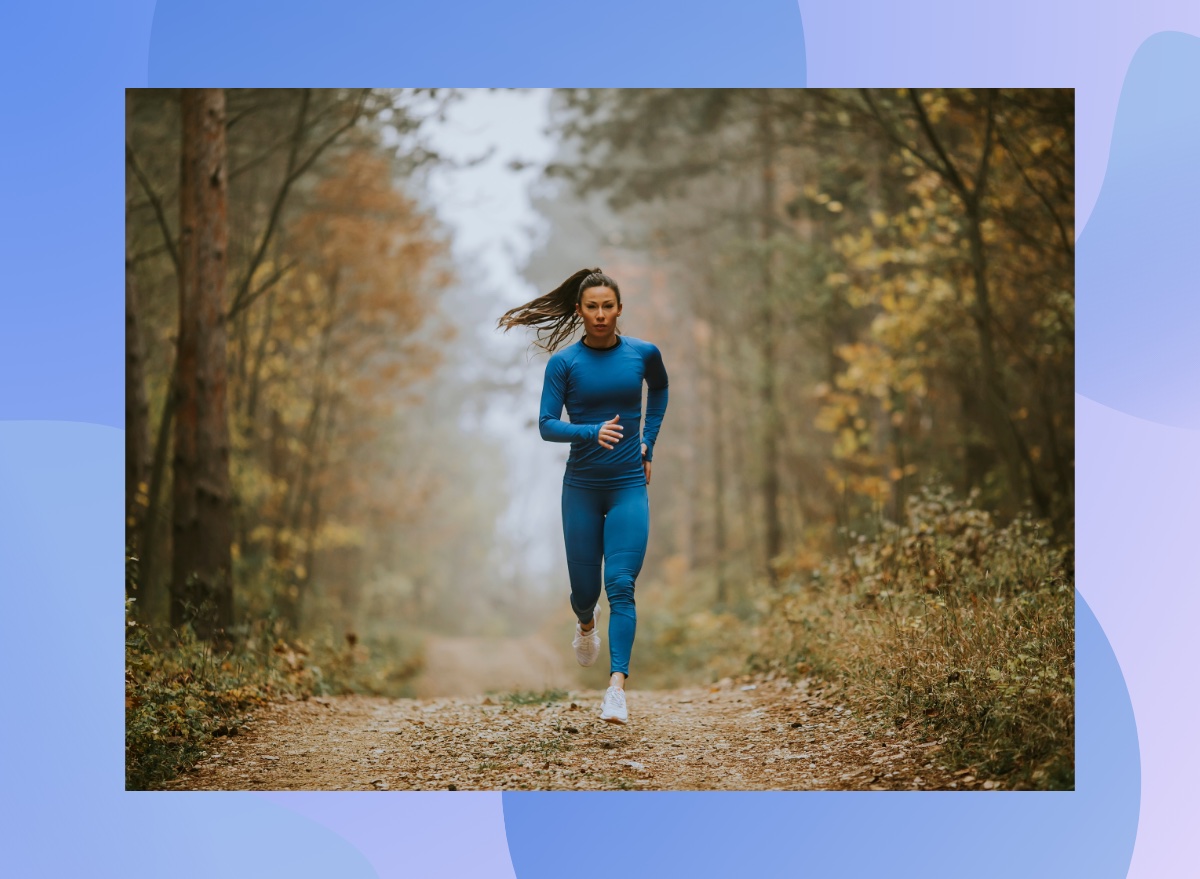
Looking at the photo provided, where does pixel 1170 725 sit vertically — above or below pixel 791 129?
below

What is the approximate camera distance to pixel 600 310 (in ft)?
16.9

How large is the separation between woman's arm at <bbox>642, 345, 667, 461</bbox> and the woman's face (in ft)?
0.87

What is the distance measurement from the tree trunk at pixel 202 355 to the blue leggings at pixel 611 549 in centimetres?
303

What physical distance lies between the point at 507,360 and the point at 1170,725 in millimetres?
18530

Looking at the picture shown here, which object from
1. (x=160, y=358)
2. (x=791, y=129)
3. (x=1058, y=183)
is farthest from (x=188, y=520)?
(x=791, y=129)

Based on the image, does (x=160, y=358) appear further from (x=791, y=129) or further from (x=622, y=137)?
(x=791, y=129)

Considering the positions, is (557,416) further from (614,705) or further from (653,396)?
(614,705)

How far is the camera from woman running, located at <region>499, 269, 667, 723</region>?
196 inches

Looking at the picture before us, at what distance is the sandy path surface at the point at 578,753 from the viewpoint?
5.09 metres

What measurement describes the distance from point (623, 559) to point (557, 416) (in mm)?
755

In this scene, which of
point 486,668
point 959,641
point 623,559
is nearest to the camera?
point 623,559

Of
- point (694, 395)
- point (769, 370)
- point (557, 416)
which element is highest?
point (694, 395)

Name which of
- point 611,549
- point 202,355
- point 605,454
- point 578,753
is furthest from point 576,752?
point 202,355

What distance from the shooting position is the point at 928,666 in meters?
5.42
